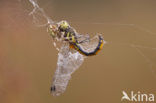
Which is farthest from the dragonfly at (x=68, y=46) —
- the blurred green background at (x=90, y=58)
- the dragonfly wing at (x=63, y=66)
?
the blurred green background at (x=90, y=58)

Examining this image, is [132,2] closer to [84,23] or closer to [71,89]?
[84,23]

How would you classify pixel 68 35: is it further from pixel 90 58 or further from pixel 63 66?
pixel 90 58

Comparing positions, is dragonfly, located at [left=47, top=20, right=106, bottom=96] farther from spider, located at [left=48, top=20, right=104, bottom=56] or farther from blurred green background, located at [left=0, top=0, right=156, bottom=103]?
blurred green background, located at [left=0, top=0, right=156, bottom=103]

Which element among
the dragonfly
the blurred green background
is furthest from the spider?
the blurred green background

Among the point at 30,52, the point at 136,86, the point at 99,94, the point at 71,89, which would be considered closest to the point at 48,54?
the point at 30,52

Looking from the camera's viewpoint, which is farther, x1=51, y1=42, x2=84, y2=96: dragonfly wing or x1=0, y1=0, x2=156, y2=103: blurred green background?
x1=0, y1=0, x2=156, y2=103: blurred green background

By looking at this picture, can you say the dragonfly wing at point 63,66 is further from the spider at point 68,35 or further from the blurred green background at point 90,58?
the blurred green background at point 90,58
